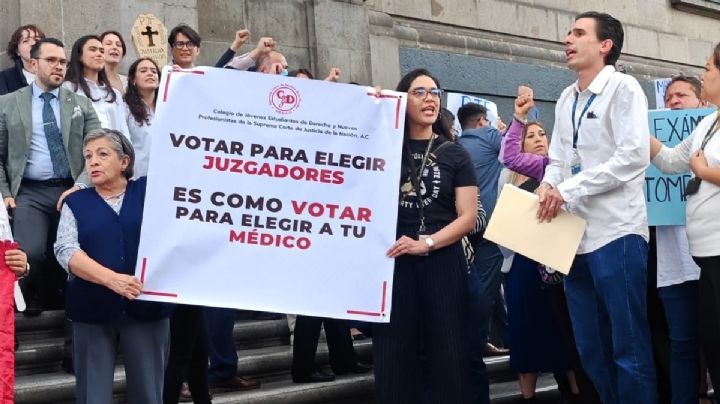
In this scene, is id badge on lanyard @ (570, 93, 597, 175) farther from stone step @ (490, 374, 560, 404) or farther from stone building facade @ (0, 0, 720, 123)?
stone building facade @ (0, 0, 720, 123)

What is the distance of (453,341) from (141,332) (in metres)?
1.59

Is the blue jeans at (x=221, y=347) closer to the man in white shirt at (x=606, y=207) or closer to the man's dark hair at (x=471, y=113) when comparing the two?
the man in white shirt at (x=606, y=207)

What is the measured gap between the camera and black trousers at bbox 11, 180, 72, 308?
719cm

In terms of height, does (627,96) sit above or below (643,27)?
below

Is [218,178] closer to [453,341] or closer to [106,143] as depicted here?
[106,143]

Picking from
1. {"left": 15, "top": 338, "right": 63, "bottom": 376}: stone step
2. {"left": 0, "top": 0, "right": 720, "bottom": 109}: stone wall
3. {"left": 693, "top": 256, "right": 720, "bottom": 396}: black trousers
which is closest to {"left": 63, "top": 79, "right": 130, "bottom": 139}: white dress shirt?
{"left": 15, "top": 338, "right": 63, "bottom": 376}: stone step

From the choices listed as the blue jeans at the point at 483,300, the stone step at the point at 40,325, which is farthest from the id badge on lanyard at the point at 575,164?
the stone step at the point at 40,325

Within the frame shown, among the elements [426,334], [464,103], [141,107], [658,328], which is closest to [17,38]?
[141,107]

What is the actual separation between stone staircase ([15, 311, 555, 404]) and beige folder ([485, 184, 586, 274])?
1.73 m

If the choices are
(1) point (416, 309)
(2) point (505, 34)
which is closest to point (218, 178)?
(1) point (416, 309)

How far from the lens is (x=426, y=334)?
20.4 ft

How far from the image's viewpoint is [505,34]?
48.0 feet

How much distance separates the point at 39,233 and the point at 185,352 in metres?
1.44

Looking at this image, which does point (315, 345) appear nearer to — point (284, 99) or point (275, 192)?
point (275, 192)
